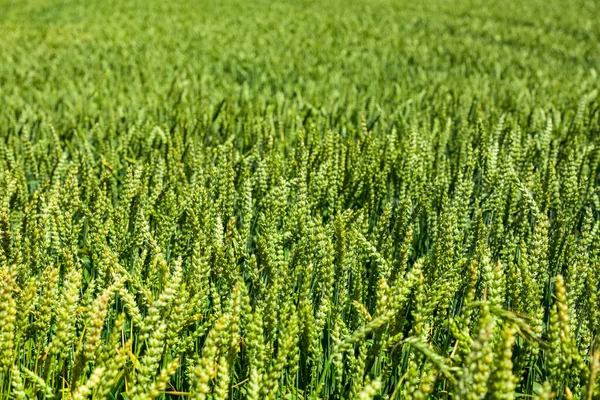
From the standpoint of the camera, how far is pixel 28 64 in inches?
213

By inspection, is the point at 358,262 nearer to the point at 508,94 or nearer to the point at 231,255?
the point at 231,255

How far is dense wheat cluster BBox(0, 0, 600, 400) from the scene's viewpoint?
3.54ft

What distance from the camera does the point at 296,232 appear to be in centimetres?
157

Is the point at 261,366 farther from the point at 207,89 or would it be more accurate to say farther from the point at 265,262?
the point at 207,89

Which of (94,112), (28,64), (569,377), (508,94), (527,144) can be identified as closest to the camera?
(569,377)

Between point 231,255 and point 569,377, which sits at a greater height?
point 231,255

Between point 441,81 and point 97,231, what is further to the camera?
point 441,81

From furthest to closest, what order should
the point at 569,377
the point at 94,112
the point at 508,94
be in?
1. the point at 508,94
2. the point at 94,112
3. the point at 569,377

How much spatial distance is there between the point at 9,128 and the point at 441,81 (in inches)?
128

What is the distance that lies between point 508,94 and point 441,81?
800 mm

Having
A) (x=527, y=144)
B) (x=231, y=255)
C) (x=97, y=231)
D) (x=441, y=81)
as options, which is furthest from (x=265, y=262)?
(x=441, y=81)

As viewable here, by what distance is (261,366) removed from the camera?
110 centimetres

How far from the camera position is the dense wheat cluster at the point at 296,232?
3.54 ft

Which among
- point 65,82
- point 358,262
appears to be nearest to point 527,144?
point 358,262
